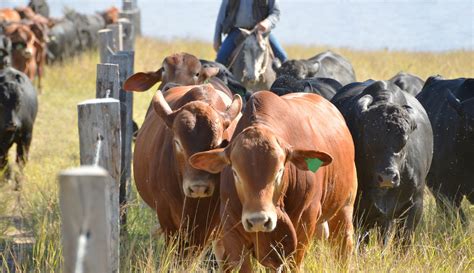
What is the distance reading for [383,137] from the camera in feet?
24.1

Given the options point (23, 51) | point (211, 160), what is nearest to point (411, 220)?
point (211, 160)

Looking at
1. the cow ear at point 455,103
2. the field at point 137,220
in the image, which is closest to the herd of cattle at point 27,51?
the field at point 137,220

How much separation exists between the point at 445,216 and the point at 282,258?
2.90m

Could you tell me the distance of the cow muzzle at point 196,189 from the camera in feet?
19.6

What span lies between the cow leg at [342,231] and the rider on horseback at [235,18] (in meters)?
5.54

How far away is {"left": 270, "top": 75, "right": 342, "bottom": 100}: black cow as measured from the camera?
28.6 feet

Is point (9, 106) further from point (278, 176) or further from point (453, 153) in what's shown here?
point (278, 176)

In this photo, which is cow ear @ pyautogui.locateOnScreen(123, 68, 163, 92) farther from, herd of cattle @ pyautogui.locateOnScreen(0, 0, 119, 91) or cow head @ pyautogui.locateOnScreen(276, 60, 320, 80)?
herd of cattle @ pyautogui.locateOnScreen(0, 0, 119, 91)

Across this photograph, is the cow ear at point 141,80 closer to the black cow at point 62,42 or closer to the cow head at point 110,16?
the black cow at point 62,42

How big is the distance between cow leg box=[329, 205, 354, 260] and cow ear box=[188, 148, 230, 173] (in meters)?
1.49

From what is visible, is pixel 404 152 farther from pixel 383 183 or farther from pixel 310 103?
pixel 310 103

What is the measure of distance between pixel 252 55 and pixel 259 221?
22.6ft

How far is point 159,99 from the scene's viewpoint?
6574mm

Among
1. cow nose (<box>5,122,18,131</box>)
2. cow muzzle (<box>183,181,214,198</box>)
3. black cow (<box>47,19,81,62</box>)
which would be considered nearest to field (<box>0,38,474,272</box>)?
cow muzzle (<box>183,181,214,198</box>)
